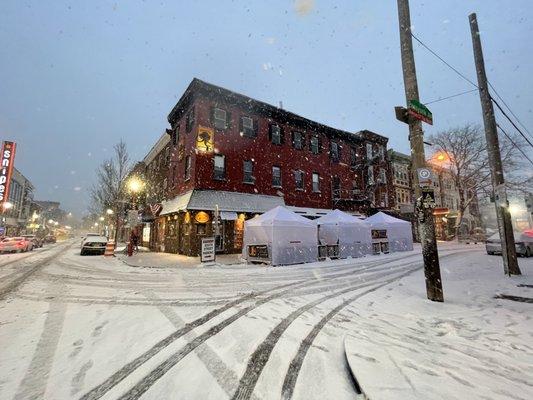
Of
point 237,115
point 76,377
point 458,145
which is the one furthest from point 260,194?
point 458,145

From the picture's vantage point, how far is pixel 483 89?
1052 cm

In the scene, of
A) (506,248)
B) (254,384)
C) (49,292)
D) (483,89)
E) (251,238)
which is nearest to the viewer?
(254,384)

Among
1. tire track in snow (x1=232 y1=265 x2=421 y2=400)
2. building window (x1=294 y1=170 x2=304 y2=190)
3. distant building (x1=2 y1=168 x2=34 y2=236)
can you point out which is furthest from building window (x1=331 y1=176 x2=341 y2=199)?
distant building (x1=2 y1=168 x2=34 y2=236)

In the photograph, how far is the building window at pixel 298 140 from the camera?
25.8 m

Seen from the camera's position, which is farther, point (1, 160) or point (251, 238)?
point (1, 160)

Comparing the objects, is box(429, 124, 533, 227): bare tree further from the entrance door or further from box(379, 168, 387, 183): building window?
the entrance door

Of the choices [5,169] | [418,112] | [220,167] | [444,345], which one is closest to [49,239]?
[5,169]

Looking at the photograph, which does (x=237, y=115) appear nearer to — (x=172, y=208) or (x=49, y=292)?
(x=172, y=208)

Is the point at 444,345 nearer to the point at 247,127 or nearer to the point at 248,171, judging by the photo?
the point at 248,171

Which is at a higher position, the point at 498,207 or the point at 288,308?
the point at 498,207

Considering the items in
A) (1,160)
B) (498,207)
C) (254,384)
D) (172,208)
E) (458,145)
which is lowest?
(254,384)

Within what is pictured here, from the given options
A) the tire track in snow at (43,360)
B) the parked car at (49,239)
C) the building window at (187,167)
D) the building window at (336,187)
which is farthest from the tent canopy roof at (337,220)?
the parked car at (49,239)

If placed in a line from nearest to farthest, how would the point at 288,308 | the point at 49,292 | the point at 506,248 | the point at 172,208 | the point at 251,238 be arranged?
the point at 288,308, the point at 49,292, the point at 506,248, the point at 251,238, the point at 172,208

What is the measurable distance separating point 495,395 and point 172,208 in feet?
70.3
